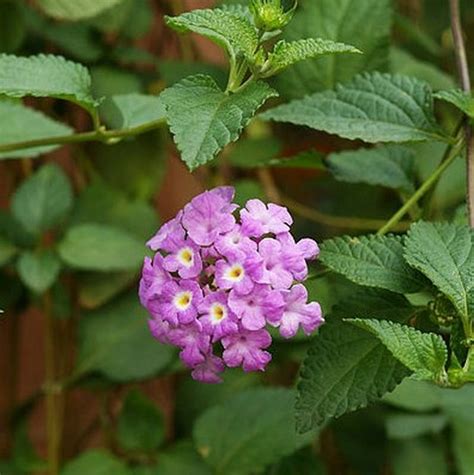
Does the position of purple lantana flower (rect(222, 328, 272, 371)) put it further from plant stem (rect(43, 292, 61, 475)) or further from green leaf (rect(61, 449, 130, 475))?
A: plant stem (rect(43, 292, 61, 475))

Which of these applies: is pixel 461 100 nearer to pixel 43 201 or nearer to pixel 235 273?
pixel 235 273

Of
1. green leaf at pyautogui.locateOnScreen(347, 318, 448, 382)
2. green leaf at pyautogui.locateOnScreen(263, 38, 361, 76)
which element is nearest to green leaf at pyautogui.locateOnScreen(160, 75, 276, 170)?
green leaf at pyautogui.locateOnScreen(263, 38, 361, 76)

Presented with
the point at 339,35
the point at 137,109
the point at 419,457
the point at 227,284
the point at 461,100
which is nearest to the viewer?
the point at 227,284

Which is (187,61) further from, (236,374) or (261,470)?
(261,470)

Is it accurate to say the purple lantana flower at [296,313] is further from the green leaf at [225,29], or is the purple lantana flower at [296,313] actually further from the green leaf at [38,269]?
the green leaf at [38,269]

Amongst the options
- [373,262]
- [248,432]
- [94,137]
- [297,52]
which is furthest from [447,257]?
[248,432]
